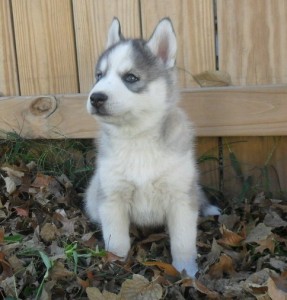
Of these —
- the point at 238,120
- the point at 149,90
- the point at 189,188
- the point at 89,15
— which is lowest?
the point at 189,188

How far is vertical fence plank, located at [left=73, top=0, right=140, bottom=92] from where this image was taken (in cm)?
390


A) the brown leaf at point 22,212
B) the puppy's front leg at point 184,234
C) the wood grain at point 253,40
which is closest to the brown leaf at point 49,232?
the brown leaf at point 22,212

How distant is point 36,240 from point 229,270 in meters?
1.23

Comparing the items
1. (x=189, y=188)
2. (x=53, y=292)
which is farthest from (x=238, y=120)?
(x=53, y=292)

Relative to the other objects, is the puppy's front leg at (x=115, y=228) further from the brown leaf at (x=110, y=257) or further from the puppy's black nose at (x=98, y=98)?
the puppy's black nose at (x=98, y=98)

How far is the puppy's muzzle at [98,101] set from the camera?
2.73 meters

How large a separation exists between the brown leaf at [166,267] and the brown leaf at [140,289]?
28 cm

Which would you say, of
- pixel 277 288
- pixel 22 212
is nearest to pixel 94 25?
pixel 22 212

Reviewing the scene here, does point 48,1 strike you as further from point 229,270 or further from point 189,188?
point 229,270

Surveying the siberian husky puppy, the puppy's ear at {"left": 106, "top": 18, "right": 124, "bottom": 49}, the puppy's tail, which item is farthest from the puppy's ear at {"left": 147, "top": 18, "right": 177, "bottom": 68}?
the puppy's tail

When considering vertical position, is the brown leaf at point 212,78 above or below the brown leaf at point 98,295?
above

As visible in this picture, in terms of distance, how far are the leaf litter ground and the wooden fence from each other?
15.7 inches

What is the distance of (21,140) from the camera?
424 cm

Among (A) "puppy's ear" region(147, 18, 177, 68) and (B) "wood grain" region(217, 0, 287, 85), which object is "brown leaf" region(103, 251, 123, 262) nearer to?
(A) "puppy's ear" region(147, 18, 177, 68)
